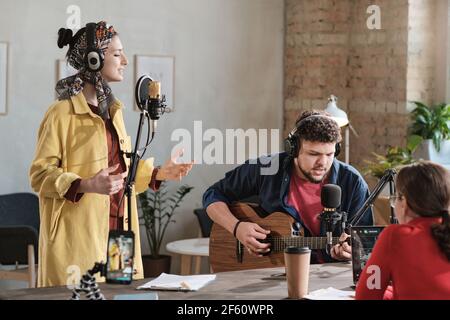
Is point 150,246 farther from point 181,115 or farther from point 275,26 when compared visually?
point 275,26

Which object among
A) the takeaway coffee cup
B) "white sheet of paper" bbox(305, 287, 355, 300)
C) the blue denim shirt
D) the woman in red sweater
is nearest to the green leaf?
the blue denim shirt

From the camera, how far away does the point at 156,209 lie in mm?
7453

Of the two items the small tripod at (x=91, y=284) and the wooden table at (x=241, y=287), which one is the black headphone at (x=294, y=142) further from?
the small tripod at (x=91, y=284)

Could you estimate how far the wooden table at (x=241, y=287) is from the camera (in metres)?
2.89

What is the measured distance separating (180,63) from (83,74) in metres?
4.12

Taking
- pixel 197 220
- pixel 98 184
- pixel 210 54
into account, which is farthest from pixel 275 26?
pixel 98 184

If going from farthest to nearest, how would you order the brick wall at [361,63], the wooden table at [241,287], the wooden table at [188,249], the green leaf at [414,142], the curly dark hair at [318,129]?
the brick wall at [361,63] < the green leaf at [414,142] < the wooden table at [188,249] < the curly dark hair at [318,129] < the wooden table at [241,287]

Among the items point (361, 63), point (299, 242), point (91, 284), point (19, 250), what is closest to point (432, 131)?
point (361, 63)

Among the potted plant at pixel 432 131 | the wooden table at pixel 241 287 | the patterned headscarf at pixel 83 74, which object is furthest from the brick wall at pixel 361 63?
the patterned headscarf at pixel 83 74

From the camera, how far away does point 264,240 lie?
3951 mm

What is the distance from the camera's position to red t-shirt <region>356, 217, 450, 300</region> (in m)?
2.44

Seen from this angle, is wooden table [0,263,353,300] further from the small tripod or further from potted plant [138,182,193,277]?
potted plant [138,182,193,277]

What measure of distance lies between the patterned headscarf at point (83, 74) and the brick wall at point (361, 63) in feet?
14.0

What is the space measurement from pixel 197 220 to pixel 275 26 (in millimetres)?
1902
